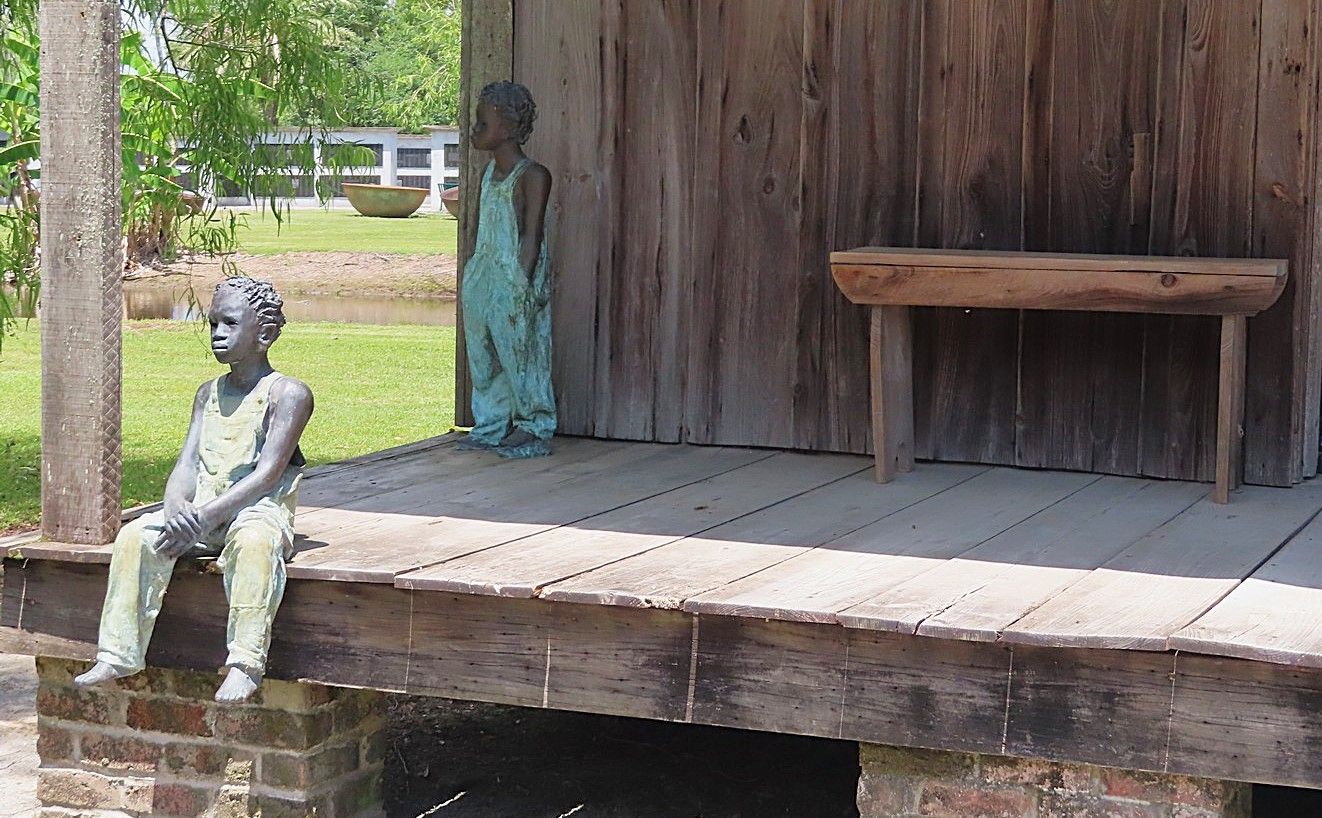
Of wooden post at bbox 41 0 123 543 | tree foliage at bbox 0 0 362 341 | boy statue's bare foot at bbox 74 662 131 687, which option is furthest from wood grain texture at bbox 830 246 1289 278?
tree foliage at bbox 0 0 362 341

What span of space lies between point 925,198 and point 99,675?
3.39 meters

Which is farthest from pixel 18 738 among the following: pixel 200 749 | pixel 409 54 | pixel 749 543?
pixel 409 54

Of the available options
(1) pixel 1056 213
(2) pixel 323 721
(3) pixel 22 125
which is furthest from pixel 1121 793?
(3) pixel 22 125

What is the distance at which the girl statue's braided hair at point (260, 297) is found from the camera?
4594 millimetres

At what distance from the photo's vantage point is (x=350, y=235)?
1193 inches

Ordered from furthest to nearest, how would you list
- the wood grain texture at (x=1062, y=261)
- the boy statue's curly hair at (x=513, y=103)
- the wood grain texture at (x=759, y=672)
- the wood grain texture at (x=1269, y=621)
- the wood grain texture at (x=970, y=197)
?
the boy statue's curly hair at (x=513, y=103)
the wood grain texture at (x=970, y=197)
the wood grain texture at (x=1062, y=261)
the wood grain texture at (x=759, y=672)
the wood grain texture at (x=1269, y=621)

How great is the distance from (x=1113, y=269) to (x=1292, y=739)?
7.14 ft

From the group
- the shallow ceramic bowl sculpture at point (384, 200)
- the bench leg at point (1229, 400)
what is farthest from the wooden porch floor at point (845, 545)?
the shallow ceramic bowl sculpture at point (384, 200)

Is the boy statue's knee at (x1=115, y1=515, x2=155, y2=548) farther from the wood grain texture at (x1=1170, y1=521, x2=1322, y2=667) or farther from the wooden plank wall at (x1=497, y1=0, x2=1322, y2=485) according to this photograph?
the wooden plank wall at (x1=497, y1=0, x2=1322, y2=485)

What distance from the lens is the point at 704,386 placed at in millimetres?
6871

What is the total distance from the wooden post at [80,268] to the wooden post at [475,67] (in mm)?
2384

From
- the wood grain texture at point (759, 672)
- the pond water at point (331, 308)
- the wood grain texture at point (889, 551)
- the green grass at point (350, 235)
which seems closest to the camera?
the wood grain texture at point (759, 672)

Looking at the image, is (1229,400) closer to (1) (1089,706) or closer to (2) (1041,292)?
(2) (1041,292)

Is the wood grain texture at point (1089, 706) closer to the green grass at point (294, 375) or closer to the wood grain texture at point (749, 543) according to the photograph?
the wood grain texture at point (749, 543)
